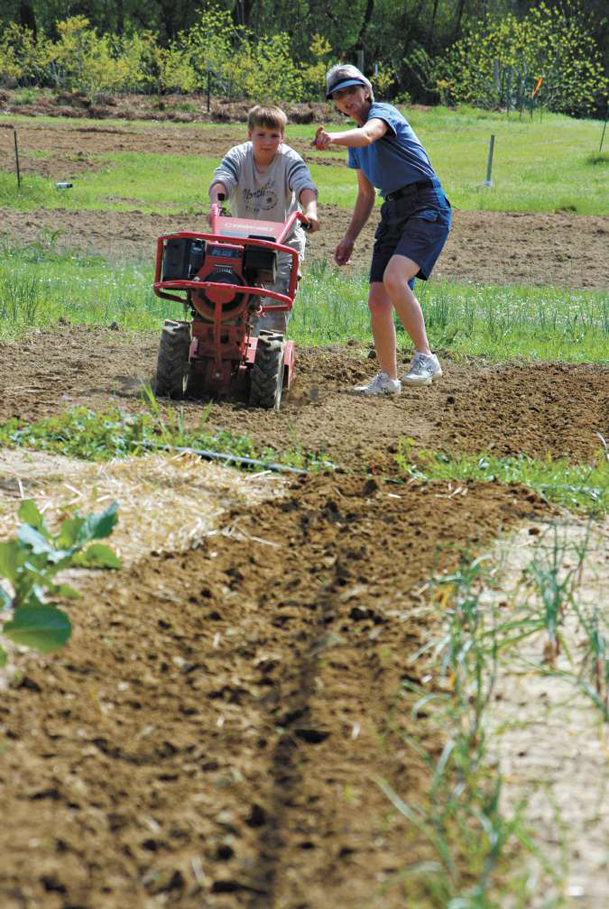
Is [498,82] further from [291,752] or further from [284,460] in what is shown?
[291,752]

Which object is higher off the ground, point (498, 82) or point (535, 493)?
point (498, 82)

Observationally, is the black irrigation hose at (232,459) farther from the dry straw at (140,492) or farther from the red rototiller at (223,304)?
the red rototiller at (223,304)

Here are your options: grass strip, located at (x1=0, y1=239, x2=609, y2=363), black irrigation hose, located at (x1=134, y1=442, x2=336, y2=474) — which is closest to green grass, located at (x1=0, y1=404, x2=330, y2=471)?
black irrigation hose, located at (x1=134, y1=442, x2=336, y2=474)

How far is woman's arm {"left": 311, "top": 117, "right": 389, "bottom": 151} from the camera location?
15.7ft

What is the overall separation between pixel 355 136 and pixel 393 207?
2.73 ft

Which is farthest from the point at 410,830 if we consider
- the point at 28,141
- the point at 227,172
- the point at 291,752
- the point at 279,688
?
the point at 28,141

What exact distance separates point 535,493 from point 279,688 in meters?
1.87

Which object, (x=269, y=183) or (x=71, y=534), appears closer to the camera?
(x=71, y=534)

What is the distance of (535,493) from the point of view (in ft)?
13.5

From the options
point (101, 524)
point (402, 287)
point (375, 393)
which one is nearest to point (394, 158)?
point (402, 287)

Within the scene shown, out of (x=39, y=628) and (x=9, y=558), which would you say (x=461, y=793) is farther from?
(x=9, y=558)

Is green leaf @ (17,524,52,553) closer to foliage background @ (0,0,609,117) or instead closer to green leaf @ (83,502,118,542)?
green leaf @ (83,502,118,542)

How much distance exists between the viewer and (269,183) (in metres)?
6.21

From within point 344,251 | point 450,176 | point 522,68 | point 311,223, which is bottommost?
point 450,176
